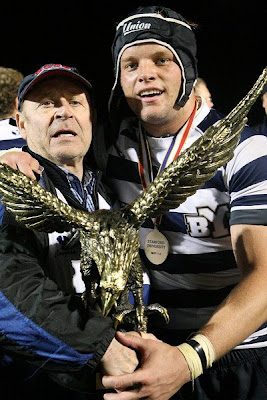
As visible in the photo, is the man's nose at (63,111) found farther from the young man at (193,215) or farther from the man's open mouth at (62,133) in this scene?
the young man at (193,215)

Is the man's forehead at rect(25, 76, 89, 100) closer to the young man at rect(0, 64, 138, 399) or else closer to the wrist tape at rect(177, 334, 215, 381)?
the young man at rect(0, 64, 138, 399)

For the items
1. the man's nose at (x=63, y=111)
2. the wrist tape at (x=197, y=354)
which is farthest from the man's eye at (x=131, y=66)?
the wrist tape at (x=197, y=354)

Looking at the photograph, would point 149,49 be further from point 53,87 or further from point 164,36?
point 53,87

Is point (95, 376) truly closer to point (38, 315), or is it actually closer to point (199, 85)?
point (38, 315)

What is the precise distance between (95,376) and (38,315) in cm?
22

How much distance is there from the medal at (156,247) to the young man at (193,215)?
0.10 ft

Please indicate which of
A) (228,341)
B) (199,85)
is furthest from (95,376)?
(199,85)

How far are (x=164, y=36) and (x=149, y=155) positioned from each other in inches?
15.4

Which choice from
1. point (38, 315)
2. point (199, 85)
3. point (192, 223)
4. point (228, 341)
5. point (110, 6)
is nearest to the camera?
point (38, 315)

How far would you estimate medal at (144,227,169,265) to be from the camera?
1.68 meters

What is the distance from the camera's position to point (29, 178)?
1.28 m

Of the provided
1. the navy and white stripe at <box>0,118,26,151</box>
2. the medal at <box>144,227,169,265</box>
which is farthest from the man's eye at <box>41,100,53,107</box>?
the medal at <box>144,227,169,265</box>

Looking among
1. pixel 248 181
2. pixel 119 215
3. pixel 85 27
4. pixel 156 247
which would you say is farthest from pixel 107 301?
pixel 85 27

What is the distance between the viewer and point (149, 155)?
1.79m
